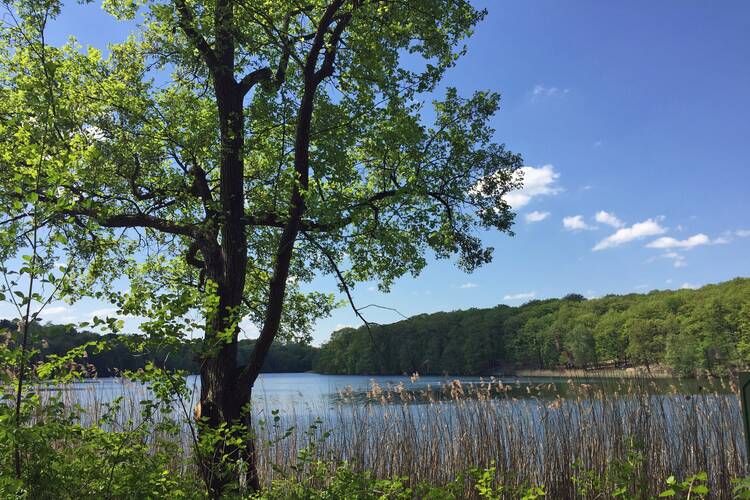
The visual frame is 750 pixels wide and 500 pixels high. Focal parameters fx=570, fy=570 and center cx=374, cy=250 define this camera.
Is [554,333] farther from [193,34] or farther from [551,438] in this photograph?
[193,34]

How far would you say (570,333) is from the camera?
55656 mm

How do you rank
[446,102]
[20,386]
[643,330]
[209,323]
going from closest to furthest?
[20,386] → [209,323] → [446,102] → [643,330]

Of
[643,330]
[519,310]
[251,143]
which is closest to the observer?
[251,143]

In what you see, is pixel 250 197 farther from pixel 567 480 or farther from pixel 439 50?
pixel 567 480

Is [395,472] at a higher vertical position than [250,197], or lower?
lower

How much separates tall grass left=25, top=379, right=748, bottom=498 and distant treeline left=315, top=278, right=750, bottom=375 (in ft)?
67.3

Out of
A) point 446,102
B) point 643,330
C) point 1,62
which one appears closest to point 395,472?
point 446,102

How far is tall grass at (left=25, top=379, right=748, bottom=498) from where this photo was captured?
502 centimetres

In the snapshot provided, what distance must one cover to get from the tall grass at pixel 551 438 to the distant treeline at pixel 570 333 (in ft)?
67.3

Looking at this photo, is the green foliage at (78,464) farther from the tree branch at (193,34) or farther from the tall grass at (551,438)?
the tree branch at (193,34)

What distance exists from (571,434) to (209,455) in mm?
3309

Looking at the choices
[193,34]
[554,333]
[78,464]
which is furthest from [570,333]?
[78,464]

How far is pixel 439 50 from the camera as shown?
6129 millimetres

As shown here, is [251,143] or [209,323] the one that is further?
[251,143]
